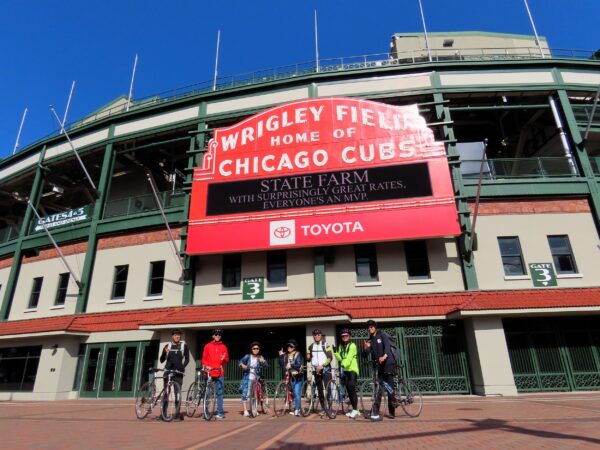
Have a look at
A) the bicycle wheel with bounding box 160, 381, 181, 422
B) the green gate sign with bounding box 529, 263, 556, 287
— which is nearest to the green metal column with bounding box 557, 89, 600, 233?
the green gate sign with bounding box 529, 263, 556, 287

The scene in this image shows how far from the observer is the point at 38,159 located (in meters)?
23.9

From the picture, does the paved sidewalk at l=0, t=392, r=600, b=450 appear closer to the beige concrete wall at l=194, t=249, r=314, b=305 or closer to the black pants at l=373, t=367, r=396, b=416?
the black pants at l=373, t=367, r=396, b=416

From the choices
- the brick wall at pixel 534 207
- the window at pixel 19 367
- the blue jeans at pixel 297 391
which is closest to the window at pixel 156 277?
the window at pixel 19 367

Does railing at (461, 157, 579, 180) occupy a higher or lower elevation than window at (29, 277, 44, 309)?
higher

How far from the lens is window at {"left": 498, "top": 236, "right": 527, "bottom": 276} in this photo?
1552 cm

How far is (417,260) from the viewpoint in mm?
16078

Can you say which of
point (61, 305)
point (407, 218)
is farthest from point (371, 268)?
point (61, 305)

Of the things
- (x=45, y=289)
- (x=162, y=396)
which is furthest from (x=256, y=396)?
(x=45, y=289)

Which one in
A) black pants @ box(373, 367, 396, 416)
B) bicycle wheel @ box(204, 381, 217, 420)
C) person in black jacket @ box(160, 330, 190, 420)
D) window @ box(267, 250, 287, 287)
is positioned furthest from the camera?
window @ box(267, 250, 287, 287)

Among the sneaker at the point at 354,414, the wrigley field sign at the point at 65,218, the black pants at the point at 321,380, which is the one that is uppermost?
→ the wrigley field sign at the point at 65,218

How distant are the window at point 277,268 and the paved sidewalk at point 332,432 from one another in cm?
765

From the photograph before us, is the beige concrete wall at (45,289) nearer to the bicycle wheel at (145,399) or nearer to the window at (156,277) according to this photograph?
the window at (156,277)

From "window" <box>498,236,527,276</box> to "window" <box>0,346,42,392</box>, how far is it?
820 inches

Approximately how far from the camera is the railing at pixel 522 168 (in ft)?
55.5
